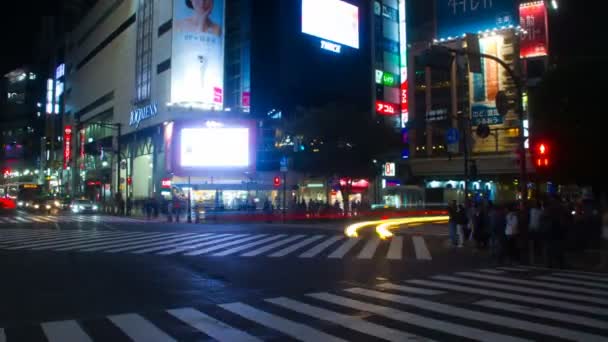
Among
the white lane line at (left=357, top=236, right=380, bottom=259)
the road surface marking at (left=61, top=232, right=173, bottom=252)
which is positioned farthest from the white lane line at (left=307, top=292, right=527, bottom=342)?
the road surface marking at (left=61, top=232, right=173, bottom=252)

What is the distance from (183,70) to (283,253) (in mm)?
44983

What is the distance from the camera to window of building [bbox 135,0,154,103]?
6650cm

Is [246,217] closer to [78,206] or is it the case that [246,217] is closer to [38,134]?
[78,206]

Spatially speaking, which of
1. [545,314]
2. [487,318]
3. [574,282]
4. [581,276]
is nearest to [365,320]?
[487,318]

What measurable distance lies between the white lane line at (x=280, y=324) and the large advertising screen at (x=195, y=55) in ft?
170

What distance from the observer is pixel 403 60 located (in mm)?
78562

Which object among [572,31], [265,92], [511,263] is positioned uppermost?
[572,31]

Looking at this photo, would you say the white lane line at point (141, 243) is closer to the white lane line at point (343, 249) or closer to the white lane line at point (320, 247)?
the white lane line at point (320, 247)

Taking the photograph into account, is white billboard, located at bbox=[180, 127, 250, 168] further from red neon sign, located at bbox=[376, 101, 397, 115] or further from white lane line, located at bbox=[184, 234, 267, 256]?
white lane line, located at bbox=[184, 234, 267, 256]

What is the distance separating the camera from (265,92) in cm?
6525

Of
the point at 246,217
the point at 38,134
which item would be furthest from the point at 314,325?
the point at 38,134

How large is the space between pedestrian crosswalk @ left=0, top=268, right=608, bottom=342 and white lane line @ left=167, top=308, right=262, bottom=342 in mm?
14

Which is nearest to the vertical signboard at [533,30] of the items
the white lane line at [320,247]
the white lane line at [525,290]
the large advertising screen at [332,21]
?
the large advertising screen at [332,21]

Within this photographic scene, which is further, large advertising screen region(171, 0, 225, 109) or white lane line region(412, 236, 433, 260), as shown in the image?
large advertising screen region(171, 0, 225, 109)
